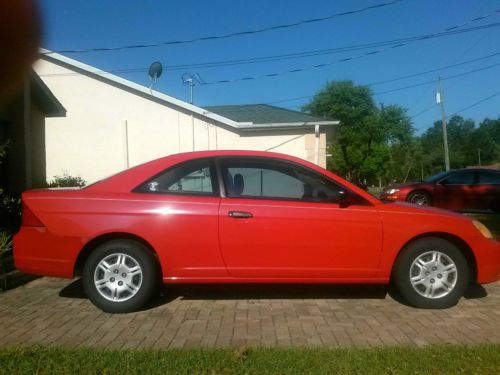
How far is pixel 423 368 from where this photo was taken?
10.8 feet

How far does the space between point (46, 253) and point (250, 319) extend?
199 centimetres

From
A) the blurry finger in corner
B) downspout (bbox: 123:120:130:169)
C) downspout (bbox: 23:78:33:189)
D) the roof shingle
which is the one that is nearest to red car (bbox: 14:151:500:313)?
the blurry finger in corner

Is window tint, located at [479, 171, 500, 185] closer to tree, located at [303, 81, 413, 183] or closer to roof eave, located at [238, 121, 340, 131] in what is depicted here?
roof eave, located at [238, 121, 340, 131]

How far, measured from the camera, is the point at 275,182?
4.86 m

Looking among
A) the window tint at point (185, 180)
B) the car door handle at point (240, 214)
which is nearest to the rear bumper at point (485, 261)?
the car door handle at point (240, 214)

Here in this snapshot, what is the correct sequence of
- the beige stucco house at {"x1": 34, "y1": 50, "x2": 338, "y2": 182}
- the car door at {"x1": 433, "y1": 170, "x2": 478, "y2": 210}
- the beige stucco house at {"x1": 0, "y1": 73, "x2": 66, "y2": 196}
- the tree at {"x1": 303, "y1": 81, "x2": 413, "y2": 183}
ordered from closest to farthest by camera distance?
1. the beige stucco house at {"x1": 0, "y1": 73, "x2": 66, "y2": 196}
2. the car door at {"x1": 433, "y1": 170, "x2": 478, "y2": 210}
3. the beige stucco house at {"x1": 34, "y1": 50, "x2": 338, "y2": 182}
4. the tree at {"x1": 303, "y1": 81, "x2": 413, "y2": 183}

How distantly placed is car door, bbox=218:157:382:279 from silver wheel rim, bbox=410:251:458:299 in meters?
0.42

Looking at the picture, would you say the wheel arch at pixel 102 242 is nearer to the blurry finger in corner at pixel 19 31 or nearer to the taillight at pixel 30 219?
the taillight at pixel 30 219

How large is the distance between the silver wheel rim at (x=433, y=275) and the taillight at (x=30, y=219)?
11.7ft

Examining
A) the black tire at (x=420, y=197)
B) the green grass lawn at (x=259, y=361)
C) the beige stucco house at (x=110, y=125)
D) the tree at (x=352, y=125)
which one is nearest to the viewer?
the green grass lawn at (x=259, y=361)

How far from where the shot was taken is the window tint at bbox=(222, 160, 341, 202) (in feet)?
15.7

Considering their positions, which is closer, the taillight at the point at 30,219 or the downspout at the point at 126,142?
the taillight at the point at 30,219

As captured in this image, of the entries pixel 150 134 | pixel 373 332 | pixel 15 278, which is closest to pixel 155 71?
pixel 150 134

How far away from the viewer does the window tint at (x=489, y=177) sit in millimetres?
13154
